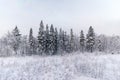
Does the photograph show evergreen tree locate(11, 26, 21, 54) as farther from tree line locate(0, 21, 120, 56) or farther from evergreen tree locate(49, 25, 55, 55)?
evergreen tree locate(49, 25, 55, 55)

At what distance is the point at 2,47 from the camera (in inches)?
2820

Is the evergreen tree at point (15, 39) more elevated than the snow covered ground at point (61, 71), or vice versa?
the evergreen tree at point (15, 39)

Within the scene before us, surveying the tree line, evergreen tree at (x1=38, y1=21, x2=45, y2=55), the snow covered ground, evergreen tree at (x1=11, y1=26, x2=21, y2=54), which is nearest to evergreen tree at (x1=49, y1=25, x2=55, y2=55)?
the tree line

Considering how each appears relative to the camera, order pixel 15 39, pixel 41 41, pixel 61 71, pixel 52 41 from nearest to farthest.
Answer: pixel 61 71, pixel 41 41, pixel 15 39, pixel 52 41

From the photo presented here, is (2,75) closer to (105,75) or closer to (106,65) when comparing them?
(105,75)

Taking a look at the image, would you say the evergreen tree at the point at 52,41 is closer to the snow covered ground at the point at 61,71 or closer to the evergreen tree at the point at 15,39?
the evergreen tree at the point at 15,39

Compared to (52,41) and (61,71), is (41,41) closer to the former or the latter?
(52,41)

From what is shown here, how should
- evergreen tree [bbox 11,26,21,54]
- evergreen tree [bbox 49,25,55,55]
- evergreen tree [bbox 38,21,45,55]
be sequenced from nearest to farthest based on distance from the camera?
evergreen tree [bbox 38,21,45,55]
evergreen tree [bbox 11,26,21,54]
evergreen tree [bbox 49,25,55,55]

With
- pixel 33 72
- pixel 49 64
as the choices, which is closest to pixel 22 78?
pixel 33 72

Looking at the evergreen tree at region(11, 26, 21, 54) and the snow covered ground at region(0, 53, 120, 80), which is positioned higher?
the evergreen tree at region(11, 26, 21, 54)

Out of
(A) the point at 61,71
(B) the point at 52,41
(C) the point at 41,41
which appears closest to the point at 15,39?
(C) the point at 41,41

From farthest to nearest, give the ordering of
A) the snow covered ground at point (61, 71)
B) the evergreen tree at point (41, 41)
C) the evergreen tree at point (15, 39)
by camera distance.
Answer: the evergreen tree at point (15, 39) < the evergreen tree at point (41, 41) < the snow covered ground at point (61, 71)

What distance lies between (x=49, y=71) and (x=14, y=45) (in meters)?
52.4

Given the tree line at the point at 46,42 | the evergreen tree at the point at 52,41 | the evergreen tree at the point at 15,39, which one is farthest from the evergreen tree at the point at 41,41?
the evergreen tree at the point at 15,39
